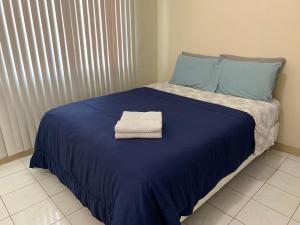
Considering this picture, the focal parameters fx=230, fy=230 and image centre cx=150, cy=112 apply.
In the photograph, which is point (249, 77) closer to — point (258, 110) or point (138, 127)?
point (258, 110)

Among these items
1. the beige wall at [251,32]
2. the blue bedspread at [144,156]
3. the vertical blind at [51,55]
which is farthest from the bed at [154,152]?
the vertical blind at [51,55]

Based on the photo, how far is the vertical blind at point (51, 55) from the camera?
2158 millimetres

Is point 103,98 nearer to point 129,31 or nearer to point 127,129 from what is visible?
point 127,129

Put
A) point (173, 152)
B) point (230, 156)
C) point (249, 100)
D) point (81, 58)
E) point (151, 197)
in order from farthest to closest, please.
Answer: point (81, 58)
point (249, 100)
point (230, 156)
point (173, 152)
point (151, 197)

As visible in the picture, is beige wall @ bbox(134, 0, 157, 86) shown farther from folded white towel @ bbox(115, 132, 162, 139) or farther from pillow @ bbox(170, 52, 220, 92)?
folded white towel @ bbox(115, 132, 162, 139)

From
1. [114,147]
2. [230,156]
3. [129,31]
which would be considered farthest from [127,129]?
[129,31]

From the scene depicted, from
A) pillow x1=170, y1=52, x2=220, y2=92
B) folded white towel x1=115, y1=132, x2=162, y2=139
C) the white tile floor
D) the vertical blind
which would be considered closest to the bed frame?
the white tile floor

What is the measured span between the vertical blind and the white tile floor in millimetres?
540

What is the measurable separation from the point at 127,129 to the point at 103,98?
38.2 inches

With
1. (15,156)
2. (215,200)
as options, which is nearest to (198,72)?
(215,200)

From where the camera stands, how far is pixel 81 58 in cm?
264

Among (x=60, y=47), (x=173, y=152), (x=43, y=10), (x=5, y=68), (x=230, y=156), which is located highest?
(x=43, y=10)

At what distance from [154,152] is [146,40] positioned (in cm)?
229

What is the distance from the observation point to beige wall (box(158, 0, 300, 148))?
2225 millimetres
